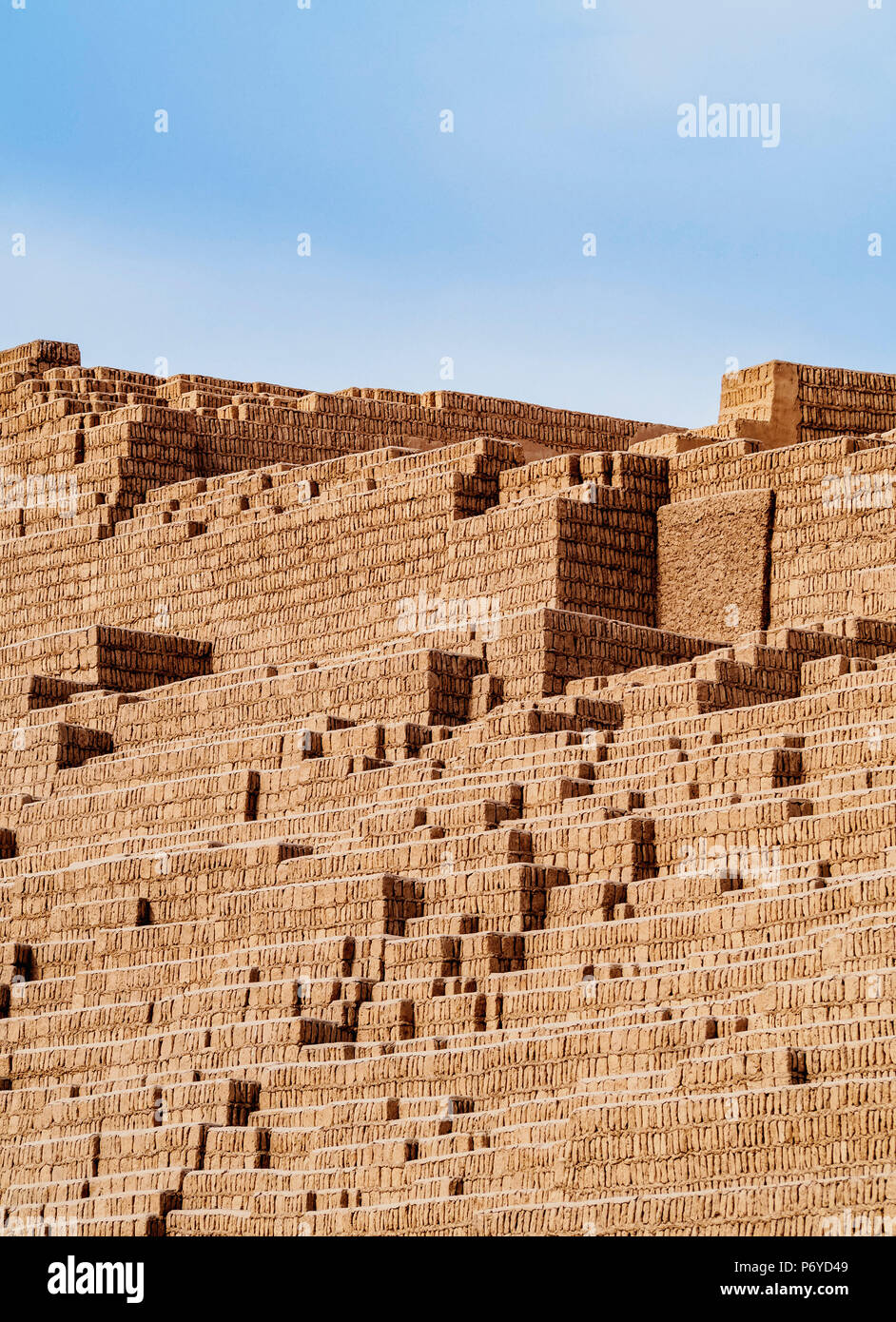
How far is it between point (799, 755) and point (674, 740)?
6.06 ft

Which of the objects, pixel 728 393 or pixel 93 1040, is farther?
pixel 728 393

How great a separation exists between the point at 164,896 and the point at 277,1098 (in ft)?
14.3

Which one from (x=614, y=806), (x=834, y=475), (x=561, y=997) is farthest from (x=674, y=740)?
(x=834, y=475)

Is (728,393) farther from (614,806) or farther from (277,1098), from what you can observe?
(277,1098)

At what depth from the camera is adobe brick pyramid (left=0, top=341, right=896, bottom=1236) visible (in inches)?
877

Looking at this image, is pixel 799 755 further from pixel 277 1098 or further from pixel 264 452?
pixel 264 452

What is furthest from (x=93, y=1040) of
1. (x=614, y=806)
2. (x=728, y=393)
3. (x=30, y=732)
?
(x=728, y=393)

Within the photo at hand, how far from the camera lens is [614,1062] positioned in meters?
23.1

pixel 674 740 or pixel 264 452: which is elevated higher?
pixel 264 452

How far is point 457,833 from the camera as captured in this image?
28.0 meters

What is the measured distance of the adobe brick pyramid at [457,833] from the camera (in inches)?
877
